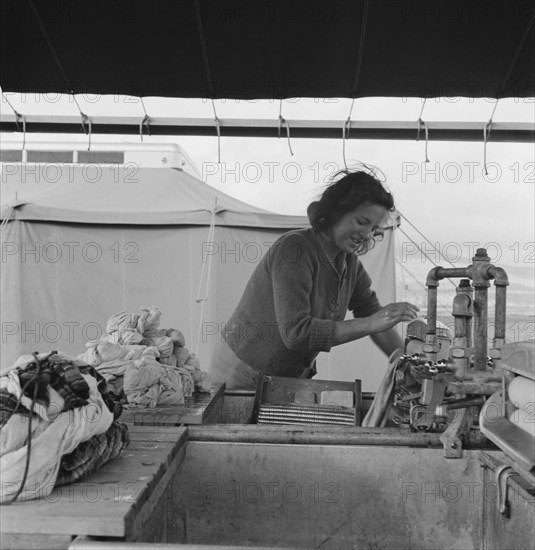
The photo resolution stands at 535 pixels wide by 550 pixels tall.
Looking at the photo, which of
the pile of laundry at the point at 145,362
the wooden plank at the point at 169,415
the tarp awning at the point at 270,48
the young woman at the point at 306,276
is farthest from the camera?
the young woman at the point at 306,276

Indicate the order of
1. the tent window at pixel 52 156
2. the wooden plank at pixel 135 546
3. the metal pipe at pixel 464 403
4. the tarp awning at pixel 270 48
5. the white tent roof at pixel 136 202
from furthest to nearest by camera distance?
the tent window at pixel 52 156, the white tent roof at pixel 136 202, the tarp awning at pixel 270 48, the metal pipe at pixel 464 403, the wooden plank at pixel 135 546

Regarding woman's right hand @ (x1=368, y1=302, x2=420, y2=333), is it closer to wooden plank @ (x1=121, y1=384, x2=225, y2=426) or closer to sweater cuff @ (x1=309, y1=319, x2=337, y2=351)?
sweater cuff @ (x1=309, y1=319, x2=337, y2=351)

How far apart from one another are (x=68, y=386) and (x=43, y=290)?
3.40 m

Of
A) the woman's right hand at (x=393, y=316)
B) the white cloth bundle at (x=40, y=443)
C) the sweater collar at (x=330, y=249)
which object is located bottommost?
the white cloth bundle at (x=40, y=443)

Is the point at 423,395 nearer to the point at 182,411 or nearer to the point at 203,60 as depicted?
the point at 182,411

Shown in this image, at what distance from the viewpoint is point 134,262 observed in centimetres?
417

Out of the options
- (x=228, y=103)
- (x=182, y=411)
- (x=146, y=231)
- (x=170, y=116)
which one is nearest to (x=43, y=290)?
(x=146, y=231)

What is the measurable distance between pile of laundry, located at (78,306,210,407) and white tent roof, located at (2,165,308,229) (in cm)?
211

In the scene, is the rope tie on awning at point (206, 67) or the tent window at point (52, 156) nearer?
the rope tie on awning at point (206, 67)

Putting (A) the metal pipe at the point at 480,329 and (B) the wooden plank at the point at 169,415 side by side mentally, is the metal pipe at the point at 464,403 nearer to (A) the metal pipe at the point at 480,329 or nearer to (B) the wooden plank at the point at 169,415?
(A) the metal pipe at the point at 480,329

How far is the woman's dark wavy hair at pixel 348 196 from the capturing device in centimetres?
240

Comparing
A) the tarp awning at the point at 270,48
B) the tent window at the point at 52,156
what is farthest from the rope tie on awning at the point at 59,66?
the tent window at the point at 52,156

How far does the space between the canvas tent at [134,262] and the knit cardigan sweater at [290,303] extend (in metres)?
1.59

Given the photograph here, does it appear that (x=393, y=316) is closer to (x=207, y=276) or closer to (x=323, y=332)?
(x=323, y=332)
